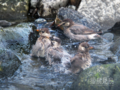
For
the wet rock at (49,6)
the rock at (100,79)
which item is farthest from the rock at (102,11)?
the rock at (100,79)

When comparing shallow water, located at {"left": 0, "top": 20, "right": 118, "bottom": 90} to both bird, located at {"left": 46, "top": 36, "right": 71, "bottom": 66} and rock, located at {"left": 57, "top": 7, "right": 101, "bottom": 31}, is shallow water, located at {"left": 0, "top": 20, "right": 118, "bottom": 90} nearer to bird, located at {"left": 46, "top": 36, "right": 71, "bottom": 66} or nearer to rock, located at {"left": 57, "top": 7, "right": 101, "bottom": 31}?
bird, located at {"left": 46, "top": 36, "right": 71, "bottom": 66}

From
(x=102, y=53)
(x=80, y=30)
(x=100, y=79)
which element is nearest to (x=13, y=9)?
(x=80, y=30)

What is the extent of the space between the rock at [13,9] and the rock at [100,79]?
5082 mm

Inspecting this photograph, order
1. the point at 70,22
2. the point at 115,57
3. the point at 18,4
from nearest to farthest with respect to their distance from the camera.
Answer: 1. the point at 115,57
2. the point at 70,22
3. the point at 18,4

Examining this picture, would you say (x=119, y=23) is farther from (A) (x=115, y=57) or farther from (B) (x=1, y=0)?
(B) (x=1, y=0)

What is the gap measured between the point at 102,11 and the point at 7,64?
480cm

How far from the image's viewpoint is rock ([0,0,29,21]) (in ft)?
23.9

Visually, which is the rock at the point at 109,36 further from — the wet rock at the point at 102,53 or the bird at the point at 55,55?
the bird at the point at 55,55

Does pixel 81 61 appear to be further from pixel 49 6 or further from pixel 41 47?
pixel 49 6

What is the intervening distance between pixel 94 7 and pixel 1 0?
4.12 m

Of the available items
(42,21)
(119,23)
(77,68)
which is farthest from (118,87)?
(42,21)

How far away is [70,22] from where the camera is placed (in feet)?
20.2

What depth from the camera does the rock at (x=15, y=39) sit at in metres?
4.83

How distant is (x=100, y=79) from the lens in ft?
9.71
